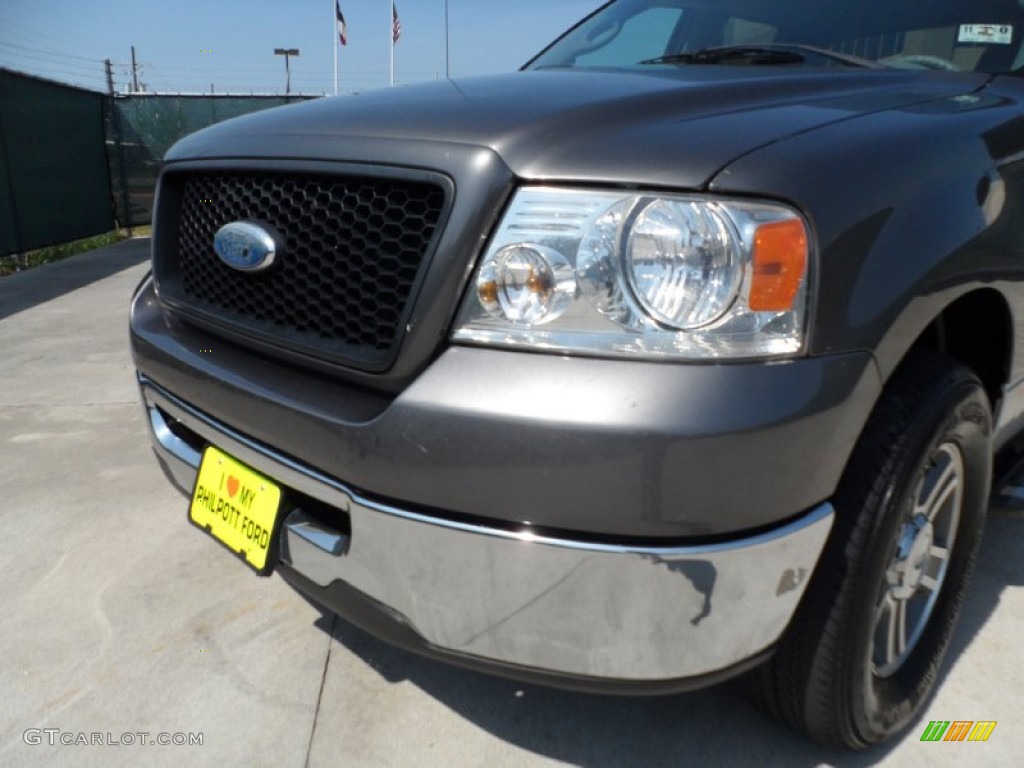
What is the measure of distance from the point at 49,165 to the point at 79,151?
0.95 m

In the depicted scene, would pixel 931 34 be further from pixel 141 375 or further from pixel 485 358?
pixel 141 375

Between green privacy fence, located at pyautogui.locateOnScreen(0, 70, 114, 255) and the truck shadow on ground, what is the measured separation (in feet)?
25.8

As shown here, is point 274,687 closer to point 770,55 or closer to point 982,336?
point 982,336

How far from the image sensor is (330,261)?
151cm

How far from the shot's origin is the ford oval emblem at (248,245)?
1.59 metres

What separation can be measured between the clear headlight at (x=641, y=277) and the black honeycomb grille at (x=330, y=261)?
0.16m

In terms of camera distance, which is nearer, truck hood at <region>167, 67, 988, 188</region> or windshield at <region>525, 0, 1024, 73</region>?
truck hood at <region>167, 67, 988, 188</region>

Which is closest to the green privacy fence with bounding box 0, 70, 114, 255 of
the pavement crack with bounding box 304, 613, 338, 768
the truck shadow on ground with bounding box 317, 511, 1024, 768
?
the pavement crack with bounding box 304, 613, 338, 768

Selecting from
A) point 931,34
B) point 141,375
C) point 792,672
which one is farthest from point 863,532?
point 141,375

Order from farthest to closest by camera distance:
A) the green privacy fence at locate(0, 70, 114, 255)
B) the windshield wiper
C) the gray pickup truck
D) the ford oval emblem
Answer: the green privacy fence at locate(0, 70, 114, 255), the windshield wiper, the ford oval emblem, the gray pickup truck

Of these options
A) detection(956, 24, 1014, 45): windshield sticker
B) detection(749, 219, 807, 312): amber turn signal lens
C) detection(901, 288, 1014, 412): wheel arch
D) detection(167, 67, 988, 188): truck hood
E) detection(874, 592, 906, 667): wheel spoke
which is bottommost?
detection(874, 592, 906, 667): wheel spoke

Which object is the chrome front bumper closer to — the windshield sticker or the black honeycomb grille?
the black honeycomb grille

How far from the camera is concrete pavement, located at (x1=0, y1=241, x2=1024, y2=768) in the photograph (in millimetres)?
1711

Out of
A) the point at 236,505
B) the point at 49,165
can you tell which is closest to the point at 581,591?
the point at 236,505
